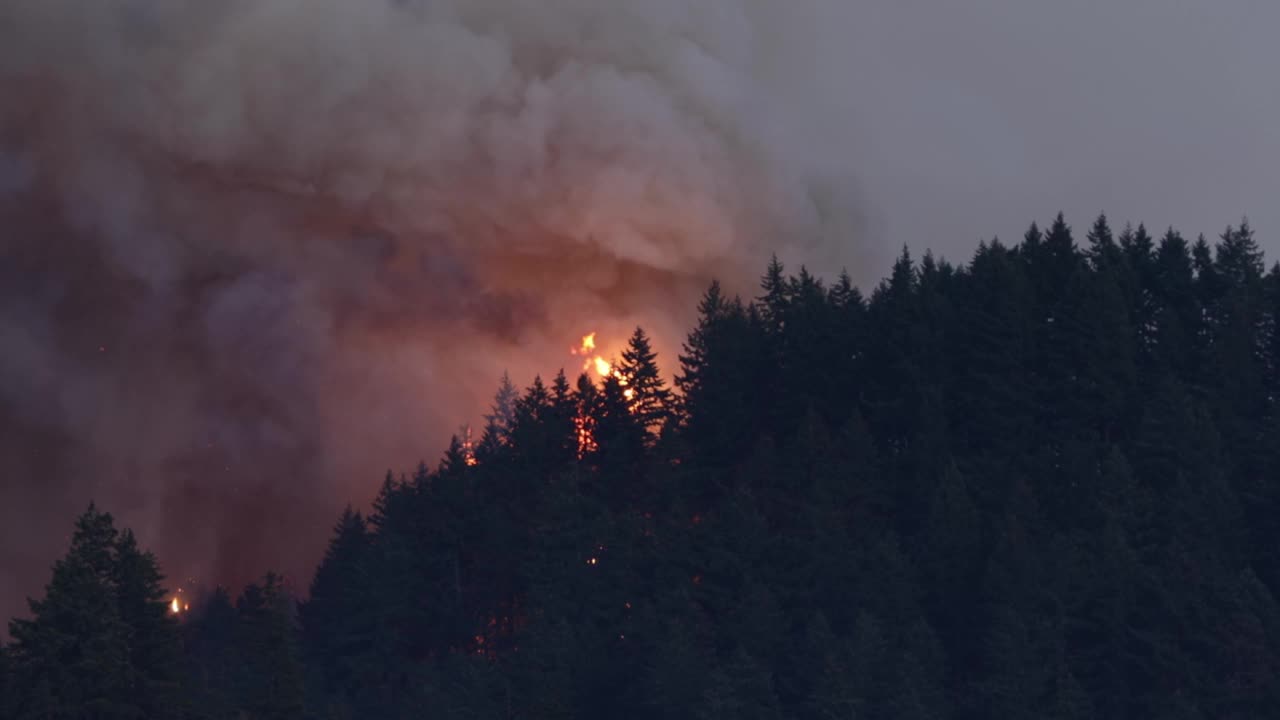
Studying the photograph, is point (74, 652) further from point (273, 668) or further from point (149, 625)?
point (273, 668)

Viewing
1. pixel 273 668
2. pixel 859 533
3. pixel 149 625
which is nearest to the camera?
pixel 149 625

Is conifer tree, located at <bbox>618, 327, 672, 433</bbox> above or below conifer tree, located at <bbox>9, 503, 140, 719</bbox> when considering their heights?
above

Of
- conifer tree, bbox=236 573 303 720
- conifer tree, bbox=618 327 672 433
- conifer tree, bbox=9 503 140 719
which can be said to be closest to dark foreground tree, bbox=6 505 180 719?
conifer tree, bbox=9 503 140 719

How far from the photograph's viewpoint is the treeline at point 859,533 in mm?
62125

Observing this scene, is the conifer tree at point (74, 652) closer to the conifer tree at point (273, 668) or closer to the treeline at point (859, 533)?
the treeline at point (859, 533)

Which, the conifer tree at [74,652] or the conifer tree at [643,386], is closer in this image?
the conifer tree at [74,652]

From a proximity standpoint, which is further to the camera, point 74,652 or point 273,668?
point 273,668

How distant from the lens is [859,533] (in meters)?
74.8

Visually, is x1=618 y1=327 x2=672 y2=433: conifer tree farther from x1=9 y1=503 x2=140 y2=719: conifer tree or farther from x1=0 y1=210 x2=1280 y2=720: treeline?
x1=9 y1=503 x2=140 y2=719: conifer tree

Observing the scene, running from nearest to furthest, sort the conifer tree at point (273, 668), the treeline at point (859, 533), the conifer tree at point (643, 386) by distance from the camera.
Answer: the conifer tree at point (273, 668)
the treeline at point (859, 533)
the conifer tree at point (643, 386)

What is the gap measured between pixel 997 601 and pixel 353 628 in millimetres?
48569

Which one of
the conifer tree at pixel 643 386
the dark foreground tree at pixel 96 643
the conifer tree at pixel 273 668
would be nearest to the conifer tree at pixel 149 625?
the dark foreground tree at pixel 96 643

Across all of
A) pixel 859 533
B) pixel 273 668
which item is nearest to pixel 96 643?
pixel 273 668

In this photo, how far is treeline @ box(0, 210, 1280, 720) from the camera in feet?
204
